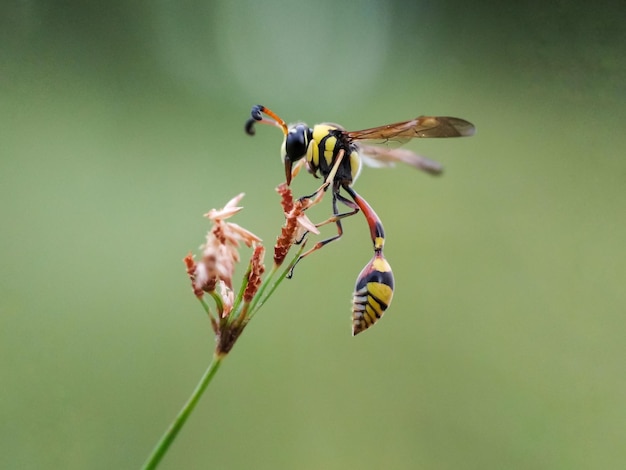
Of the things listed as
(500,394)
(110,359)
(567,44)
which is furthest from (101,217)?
(567,44)

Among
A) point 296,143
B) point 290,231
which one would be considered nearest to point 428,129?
point 296,143

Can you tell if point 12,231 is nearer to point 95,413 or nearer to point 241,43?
point 95,413

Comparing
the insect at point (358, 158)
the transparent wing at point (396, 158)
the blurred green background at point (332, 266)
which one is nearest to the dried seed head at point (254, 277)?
the insect at point (358, 158)

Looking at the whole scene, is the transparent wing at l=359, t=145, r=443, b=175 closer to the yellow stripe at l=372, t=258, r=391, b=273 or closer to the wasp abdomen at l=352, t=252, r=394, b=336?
the yellow stripe at l=372, t=258, r=391, b=273

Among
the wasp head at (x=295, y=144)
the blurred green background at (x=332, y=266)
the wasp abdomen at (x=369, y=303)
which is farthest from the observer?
the blurred green background at (x=332, y=266)

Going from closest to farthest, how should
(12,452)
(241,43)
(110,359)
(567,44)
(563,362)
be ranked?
(12,452), (110,359), (563,362), (567,44), (241,43)

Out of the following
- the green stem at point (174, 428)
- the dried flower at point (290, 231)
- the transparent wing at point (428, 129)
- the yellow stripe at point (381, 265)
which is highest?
the transparent wing at point (428, 129)

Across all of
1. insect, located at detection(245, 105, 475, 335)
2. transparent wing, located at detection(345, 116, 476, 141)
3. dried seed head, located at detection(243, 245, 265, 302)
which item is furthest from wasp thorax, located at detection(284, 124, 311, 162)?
dried seed head, located at detection(243, 245, 265, 302)

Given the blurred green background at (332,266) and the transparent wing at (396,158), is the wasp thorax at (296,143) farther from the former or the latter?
the blurred green background at (332,266)
